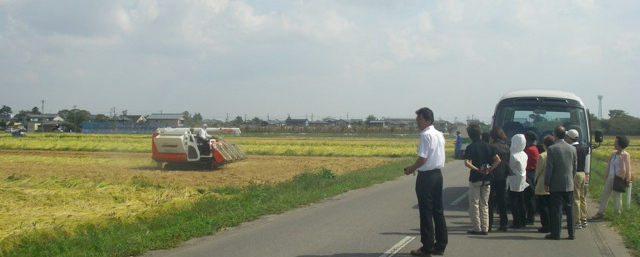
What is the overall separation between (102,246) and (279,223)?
350cm

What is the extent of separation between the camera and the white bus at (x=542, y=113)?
46.0 ft

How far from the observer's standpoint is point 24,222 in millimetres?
11148

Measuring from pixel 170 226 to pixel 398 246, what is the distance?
171 inches

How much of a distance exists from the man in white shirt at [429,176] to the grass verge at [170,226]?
3.84 metres

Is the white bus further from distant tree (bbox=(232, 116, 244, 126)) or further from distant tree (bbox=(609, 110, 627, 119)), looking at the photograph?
distant tree (bbox=(232, 116, 244, 126))

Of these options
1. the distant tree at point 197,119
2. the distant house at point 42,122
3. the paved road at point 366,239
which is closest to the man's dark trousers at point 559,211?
the paved road at point 366,239

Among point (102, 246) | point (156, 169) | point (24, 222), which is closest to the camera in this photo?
point (102, 246)

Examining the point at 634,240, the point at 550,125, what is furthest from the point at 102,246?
the point at 550,125

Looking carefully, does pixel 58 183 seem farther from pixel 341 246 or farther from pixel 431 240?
pixel 431 240

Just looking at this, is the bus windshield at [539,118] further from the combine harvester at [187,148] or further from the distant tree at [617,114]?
the distant tree at [617,114]

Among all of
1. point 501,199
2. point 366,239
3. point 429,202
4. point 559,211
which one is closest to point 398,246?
point 366,239

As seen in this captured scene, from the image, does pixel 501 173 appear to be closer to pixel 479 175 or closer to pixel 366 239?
pixel 479 175

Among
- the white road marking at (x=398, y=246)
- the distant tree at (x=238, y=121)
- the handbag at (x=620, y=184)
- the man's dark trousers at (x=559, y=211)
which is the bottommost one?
the white road marking at (x=398, y=246)

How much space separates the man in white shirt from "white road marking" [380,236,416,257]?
0.50m
